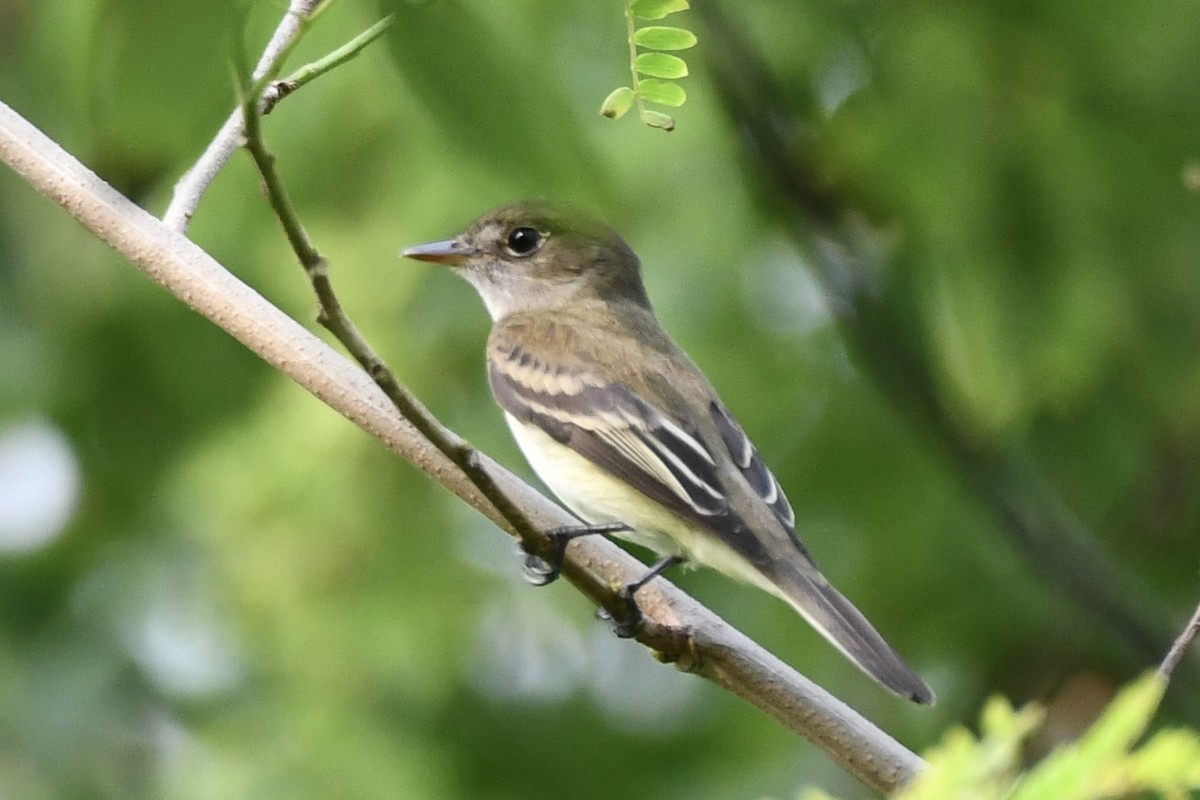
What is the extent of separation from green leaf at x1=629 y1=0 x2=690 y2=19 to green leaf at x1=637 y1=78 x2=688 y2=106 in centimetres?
23

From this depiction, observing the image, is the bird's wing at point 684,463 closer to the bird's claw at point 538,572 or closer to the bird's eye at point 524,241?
the bird's claw at point 538,572

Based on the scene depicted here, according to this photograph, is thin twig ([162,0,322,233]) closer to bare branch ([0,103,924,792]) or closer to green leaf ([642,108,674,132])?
bare branch ([0,103,924,792])

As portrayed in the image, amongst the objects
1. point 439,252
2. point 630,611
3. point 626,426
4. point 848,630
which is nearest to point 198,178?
point 630,611

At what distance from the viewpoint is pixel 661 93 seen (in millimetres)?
2254

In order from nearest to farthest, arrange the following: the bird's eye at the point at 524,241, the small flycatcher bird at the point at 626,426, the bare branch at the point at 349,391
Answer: the bare branch at the point at 349,391
the small flycatcher bird at the point at 626,426
the bird's eye at the point at 524,241

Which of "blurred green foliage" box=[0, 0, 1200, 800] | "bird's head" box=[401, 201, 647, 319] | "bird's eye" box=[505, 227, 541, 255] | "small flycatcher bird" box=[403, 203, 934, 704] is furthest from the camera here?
"bird's eye" box=[505, 227, 541, 255]

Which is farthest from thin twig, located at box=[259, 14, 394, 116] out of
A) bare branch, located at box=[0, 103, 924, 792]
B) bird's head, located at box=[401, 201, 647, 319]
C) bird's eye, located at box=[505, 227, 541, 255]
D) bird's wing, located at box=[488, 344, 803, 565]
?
bird's eye, located at box=[505, 227, 541, 255]

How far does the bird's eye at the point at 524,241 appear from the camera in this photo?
15.1 feet

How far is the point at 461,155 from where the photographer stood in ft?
6.31

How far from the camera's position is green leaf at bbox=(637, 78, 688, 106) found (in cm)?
224

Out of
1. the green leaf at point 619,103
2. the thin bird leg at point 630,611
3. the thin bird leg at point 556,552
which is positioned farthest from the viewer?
the thin bird leg at point 630,611

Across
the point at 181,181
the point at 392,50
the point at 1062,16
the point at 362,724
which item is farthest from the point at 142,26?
the point at 362,724

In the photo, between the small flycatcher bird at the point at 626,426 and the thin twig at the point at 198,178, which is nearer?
the thin twig at the point at 198,178

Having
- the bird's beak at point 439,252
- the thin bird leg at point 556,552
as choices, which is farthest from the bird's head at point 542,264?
the thin bird leg at point 556,552
